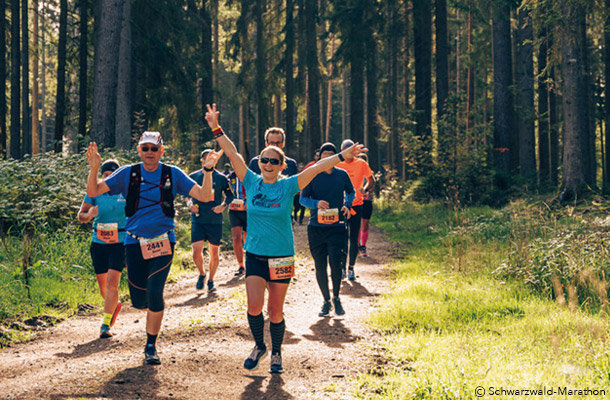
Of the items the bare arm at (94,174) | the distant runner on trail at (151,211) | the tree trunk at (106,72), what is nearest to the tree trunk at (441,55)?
the tree trunk at (106,72)

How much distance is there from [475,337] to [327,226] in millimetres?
2592

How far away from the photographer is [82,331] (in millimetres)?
7578

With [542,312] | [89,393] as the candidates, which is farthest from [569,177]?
[89,393]

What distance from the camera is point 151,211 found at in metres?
5.92

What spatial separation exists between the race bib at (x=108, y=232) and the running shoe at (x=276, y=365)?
299 centimetres

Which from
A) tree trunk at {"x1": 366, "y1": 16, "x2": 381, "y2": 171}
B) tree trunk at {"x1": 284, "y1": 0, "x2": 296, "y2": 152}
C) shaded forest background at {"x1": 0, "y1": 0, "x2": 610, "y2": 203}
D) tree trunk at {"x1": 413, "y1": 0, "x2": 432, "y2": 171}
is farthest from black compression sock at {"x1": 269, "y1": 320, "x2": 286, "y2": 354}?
tree trunk at {"x1": 284, "y1": 0, "x2": 296, "y2": 152}

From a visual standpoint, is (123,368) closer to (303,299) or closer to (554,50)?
(303,299)

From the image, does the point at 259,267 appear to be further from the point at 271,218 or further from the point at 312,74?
the point at 312,74

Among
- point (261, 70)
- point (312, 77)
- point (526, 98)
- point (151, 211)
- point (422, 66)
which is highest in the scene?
point (261, 70)

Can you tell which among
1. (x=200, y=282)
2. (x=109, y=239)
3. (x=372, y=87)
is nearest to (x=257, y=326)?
(x=109, y=239)

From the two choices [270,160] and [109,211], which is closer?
[270,160]

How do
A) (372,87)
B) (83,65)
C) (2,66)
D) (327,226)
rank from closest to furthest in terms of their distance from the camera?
1. (327,226)
2. (83,65)
3. (2,66)
4. (372,87)

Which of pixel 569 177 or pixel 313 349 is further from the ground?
pixel 569 177

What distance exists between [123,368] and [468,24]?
4015cm
